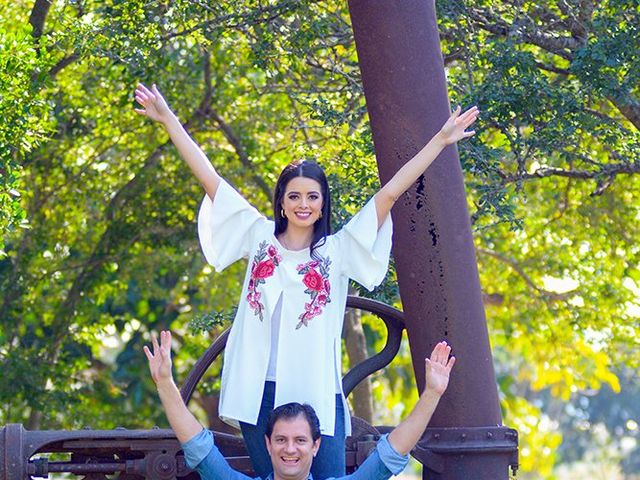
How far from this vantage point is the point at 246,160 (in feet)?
30.6

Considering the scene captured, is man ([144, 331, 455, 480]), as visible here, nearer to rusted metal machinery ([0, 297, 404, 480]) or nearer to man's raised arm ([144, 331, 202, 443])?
man's raised arm ([144, 331, 202, 443])

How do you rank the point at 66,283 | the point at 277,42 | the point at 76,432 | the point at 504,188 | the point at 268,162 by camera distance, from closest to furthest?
the point at 76,432 → the point at 504,188 → the point at 277,42 → the point at 268,162 → the point at 66,283

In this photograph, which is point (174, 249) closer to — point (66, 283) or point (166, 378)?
point (66, 283)

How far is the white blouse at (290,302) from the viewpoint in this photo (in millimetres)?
4133

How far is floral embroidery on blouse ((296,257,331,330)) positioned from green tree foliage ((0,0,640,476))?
1.79m

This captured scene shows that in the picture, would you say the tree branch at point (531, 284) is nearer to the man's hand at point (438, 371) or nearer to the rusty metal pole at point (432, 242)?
the rusty metal pole at point (432, 242)

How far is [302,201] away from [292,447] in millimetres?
813

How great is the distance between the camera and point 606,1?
21.3ft

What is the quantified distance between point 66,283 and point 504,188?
4.93m

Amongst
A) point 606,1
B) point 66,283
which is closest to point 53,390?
point 66,283

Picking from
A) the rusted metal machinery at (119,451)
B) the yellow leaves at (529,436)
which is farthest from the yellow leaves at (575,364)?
the rusted metal machinery at (119,451)

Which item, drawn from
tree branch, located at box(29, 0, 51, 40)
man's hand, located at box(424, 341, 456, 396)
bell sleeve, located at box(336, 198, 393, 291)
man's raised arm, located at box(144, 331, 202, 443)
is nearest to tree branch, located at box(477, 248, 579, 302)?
tree branch, located at box(29, 0, 51, 40)

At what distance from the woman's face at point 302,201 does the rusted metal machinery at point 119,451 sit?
765 millimetres

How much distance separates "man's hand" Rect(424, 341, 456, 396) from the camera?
13.0ft
